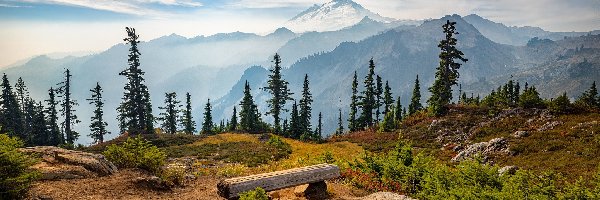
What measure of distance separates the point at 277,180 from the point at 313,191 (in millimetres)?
2004

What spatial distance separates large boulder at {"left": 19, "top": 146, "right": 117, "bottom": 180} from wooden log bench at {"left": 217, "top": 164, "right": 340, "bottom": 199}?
19.6ft

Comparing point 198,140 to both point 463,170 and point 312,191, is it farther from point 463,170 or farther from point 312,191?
point 463,170

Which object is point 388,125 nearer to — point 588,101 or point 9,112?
point 588,101

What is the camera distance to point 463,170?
1275cm

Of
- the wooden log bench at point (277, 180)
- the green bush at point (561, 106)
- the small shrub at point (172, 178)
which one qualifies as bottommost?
the small shrub at point (172, 178)

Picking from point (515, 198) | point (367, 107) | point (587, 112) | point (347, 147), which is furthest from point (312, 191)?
point (367, 107)

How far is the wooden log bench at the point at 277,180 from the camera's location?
1255 cm

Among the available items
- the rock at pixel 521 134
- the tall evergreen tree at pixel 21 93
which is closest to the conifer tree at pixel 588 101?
the rock at pixel 521 134

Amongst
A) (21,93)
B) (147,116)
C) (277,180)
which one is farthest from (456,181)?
(21,93)

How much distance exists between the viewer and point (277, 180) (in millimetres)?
13258

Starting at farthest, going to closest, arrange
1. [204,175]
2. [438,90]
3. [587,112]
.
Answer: [438,90], [587,112], [204,175]

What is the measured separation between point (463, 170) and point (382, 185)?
13.1 ft

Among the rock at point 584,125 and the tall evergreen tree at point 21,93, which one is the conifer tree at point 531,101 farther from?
the tall evergreen tree at point 21,93

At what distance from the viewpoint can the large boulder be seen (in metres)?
14.1
